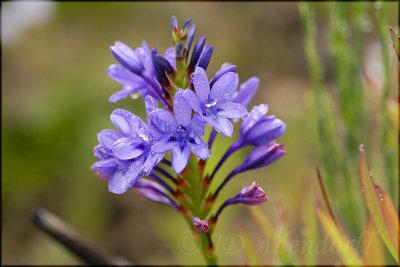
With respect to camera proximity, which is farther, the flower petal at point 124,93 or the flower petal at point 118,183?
the flower petal at point 124,93

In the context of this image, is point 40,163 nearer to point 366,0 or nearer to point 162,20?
point 162,20

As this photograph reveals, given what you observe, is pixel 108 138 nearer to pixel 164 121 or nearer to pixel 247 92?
pixel 164 121

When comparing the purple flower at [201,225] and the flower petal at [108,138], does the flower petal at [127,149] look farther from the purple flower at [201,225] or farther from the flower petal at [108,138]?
the purple flower at [201,225]

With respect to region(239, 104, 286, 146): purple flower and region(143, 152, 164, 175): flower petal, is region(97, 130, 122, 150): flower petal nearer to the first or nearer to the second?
region(143, 152, 164, 175): flower petal

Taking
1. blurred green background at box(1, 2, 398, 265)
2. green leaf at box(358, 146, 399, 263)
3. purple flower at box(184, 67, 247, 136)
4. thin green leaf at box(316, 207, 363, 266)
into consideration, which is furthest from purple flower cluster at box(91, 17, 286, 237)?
blurred green background at box(1, 2, 398, 265)

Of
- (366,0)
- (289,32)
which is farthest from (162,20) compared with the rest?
(366,0)

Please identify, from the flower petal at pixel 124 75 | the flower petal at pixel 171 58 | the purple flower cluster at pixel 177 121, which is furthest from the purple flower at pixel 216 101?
the flower petal at pixel 124 75

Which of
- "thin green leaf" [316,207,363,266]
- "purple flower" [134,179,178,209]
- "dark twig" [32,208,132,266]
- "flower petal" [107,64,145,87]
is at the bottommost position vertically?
"thin green leaf" [316,207,363,266]
